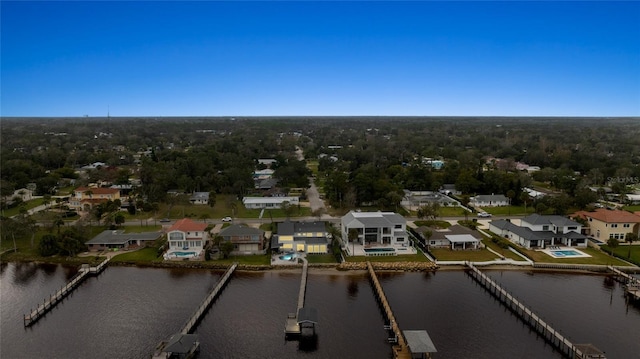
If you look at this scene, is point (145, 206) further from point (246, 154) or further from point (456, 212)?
point (246, 154)

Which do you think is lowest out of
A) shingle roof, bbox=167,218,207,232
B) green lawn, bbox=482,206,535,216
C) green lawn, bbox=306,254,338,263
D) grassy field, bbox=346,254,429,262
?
green lawn, bbox=306,254,338,263

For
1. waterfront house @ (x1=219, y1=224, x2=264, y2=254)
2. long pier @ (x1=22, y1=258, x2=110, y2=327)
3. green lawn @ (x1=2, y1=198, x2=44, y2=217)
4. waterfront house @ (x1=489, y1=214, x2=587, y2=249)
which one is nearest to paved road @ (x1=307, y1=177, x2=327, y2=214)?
waterfront house @ (x1=219, y1=224, x2=264, y2=254)

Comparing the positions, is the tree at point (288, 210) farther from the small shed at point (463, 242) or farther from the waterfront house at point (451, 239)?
the small shed at point (463, 242)

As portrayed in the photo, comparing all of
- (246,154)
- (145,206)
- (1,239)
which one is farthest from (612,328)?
(246,154)

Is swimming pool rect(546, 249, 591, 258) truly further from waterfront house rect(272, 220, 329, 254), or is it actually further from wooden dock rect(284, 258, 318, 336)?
wooden dock rect(284, 258, 318, 336)

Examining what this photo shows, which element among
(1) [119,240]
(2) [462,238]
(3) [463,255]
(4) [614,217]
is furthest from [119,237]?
(4) [614,217]

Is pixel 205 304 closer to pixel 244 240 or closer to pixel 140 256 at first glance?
pixel 244 240
